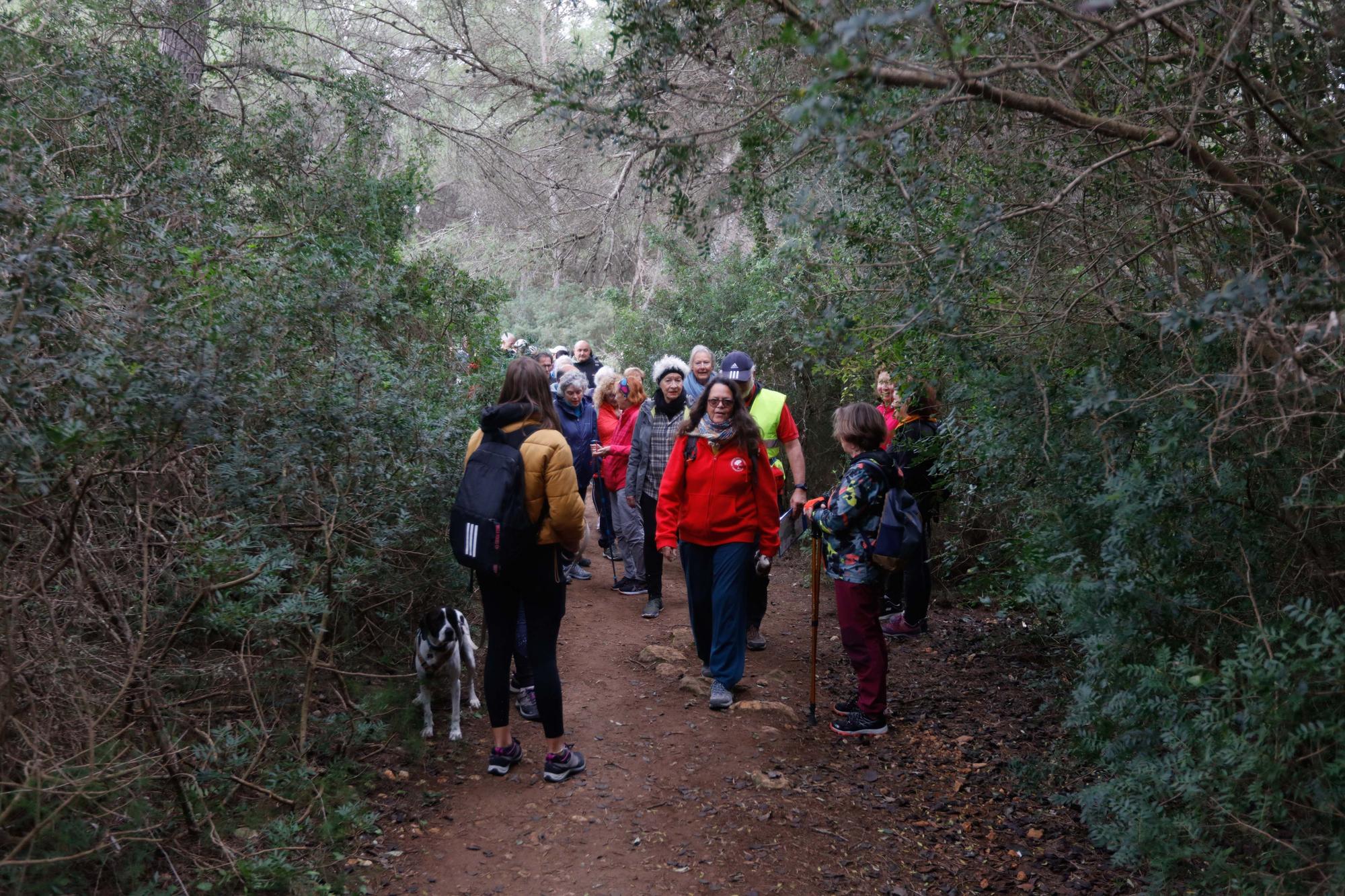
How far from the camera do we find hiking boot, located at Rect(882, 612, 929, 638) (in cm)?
779

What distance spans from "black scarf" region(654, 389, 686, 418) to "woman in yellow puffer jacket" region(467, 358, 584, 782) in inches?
112

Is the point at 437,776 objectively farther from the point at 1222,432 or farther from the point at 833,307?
the point at 1222,432

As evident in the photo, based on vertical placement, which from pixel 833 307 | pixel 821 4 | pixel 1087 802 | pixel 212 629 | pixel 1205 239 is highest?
pixel 821 4

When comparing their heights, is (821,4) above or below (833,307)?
above

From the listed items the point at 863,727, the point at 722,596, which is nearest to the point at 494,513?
the point at 722,596

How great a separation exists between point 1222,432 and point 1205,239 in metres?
1.11

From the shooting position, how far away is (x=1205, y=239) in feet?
12.8

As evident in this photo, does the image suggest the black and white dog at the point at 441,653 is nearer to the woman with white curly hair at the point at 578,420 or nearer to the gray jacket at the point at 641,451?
the gray jacket at the point at 641,451

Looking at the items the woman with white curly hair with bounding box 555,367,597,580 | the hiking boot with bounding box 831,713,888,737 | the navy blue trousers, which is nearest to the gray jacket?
the woman with white curly hair with bounding box 555,367,597,580

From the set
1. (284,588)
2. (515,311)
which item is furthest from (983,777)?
(515,311)

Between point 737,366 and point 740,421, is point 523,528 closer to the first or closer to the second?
point 740,421

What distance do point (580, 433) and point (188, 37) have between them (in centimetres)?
476

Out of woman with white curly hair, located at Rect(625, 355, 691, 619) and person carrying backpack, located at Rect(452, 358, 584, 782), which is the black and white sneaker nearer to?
person carrying backpack, located at Rect(452, 358, 584, 782)

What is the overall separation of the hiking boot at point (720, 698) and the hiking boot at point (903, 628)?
2060 mm
